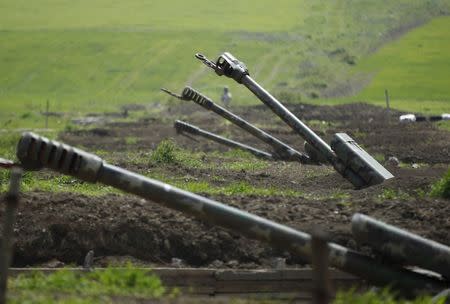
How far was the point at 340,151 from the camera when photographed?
2103 centimetres

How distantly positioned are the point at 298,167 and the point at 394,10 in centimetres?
7514

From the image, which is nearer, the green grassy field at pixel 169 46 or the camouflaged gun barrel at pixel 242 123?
the camouflaged gun barrel at pixel 242 123

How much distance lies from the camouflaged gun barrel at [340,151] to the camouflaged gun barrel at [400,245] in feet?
29.2

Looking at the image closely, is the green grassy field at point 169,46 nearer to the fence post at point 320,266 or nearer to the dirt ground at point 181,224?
the dirt ground at point 181,224

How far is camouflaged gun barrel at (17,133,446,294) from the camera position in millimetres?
10695

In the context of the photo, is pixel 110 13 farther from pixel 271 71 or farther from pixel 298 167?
pixel 298 167

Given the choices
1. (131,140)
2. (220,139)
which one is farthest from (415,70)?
(220,139)

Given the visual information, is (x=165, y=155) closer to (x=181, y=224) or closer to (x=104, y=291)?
(x=181, y=224)

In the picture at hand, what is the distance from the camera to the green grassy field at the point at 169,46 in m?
73.5

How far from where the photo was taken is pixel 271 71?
7775 centimetres

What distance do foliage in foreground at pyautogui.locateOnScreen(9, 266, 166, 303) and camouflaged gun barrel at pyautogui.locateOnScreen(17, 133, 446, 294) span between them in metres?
0.79

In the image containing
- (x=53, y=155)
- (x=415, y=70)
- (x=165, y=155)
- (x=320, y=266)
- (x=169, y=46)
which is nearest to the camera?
(x=320, y=266)

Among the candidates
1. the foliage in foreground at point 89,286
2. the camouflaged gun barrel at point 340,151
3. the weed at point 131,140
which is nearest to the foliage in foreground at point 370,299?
the foliage in foreground at point 89,286

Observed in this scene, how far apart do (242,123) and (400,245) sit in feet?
47.8
